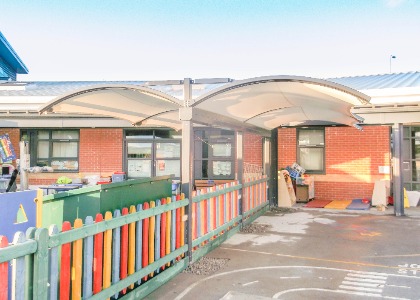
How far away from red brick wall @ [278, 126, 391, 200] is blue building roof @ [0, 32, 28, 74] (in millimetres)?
16233

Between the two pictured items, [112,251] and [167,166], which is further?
[167,166]

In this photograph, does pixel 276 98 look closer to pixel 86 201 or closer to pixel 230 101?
pixel 230 101

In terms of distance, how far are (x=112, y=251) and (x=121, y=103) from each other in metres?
3.44

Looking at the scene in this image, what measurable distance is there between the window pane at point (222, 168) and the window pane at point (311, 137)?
299 centimetres

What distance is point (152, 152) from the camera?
16.8 meters

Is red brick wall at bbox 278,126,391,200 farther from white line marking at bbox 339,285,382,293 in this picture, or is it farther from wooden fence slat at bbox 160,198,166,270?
wooden fence slat at bbox 160,198,166,270

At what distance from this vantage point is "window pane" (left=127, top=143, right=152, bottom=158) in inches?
666

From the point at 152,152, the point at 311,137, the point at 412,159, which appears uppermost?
the point at 311,137

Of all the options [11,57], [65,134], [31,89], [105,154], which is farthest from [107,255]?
[11,57]

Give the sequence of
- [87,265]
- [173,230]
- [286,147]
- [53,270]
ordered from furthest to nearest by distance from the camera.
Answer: [286,147]
[173,230]
[87,265]
[53,270]

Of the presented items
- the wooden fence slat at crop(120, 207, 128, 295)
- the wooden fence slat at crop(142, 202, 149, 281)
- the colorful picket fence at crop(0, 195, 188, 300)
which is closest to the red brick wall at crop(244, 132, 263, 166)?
the colorful picket fence at crop(0, 195, 188, 300)

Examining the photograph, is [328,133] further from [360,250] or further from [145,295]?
[145,295]

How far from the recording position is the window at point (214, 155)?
16.3 m

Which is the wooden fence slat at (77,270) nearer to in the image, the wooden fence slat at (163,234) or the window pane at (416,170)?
the wooden fence slat at (163,234)
